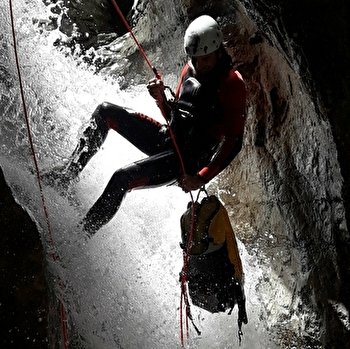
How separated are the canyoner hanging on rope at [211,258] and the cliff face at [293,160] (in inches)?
20.2

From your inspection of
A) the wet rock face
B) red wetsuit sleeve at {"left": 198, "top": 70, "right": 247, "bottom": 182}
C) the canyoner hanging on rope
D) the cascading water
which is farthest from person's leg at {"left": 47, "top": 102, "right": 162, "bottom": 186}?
the wet rock face

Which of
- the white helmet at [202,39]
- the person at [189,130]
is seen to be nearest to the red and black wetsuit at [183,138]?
the person at [189,130]

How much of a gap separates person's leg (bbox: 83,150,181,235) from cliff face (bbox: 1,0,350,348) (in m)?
0.95

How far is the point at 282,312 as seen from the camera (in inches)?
139

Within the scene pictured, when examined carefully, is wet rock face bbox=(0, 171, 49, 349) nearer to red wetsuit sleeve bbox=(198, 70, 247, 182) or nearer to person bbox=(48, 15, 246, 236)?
person bbox=(48, 15, 246, 236)

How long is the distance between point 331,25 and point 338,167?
83cm

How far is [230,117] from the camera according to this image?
3096 mm

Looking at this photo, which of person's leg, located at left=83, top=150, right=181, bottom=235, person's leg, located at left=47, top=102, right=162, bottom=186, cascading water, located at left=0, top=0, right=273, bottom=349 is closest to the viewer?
cascading water, located at left=0, top=0, right=273, bottom=349

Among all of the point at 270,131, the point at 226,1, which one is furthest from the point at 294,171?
the point at 226,1

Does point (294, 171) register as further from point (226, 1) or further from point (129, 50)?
point (129, 50)

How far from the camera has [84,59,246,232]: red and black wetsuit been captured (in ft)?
10.1

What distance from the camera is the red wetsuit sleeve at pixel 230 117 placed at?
3.08 meters

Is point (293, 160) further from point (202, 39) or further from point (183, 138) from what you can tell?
point (202, 39)

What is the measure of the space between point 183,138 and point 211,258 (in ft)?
2.70
